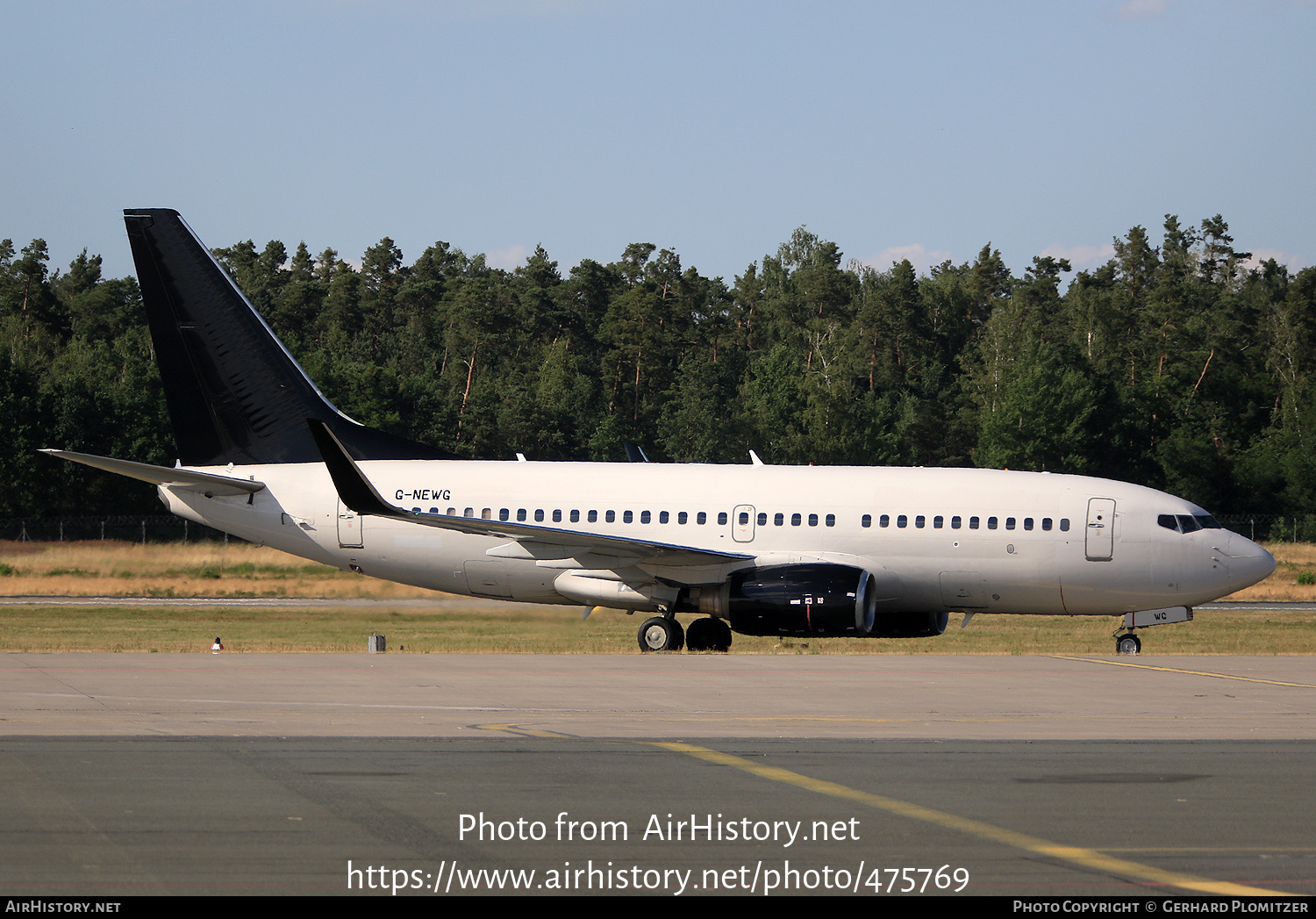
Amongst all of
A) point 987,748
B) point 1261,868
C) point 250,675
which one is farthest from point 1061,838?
point 250,675

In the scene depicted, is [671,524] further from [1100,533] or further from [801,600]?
[1100,533]

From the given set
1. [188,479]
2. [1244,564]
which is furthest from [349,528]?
[1244,564]

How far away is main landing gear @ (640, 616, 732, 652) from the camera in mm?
26188

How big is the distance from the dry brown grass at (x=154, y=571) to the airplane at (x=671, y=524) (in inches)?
583

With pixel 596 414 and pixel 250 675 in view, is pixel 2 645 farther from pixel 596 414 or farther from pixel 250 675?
pixel 596 414

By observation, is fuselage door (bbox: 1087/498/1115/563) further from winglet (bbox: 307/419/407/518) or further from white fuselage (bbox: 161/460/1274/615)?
winglet (bbox: 307/419/407/518)

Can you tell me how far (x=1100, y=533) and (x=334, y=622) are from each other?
18.4m

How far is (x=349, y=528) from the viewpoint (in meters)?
27.9

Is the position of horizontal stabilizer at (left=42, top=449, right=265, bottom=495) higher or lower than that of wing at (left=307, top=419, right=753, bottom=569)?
higher

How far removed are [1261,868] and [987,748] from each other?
196 inches

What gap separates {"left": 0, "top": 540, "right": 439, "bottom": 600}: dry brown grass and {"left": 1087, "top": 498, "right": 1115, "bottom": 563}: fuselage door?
934 inches

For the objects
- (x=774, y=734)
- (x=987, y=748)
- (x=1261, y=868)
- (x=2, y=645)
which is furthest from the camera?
(x=2, y=645)

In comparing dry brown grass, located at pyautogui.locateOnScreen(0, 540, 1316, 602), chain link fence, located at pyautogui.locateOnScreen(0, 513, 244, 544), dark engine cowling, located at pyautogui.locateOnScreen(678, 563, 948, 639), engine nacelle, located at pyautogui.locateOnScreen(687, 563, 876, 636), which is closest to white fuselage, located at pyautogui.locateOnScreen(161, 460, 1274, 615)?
dark engine cowling, located at pyautogui.locateOnScreen(678, 563, 948, 639)

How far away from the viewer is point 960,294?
123500 millimetres
